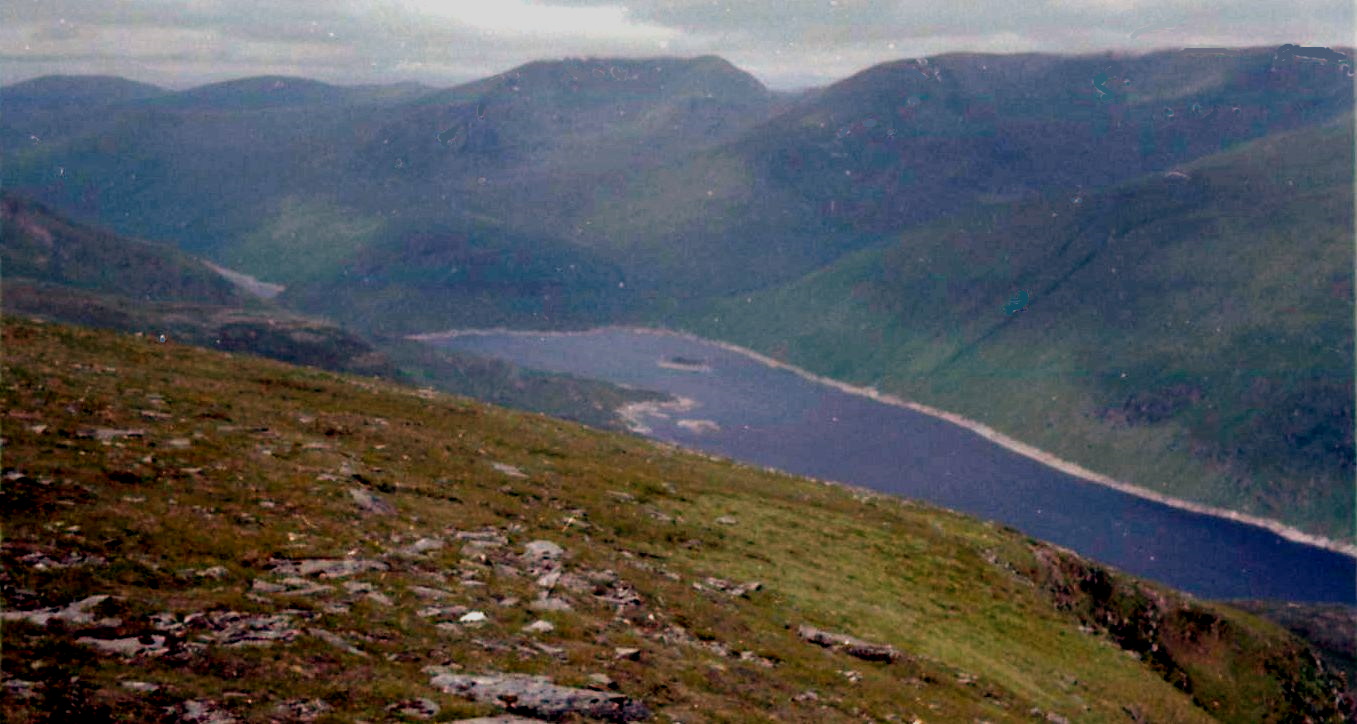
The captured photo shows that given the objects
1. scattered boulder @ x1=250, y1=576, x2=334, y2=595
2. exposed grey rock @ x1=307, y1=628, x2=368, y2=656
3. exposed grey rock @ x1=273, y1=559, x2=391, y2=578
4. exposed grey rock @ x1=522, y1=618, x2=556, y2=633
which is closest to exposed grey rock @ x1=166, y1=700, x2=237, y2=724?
exposed grey rock @ x1=307, y1=628, x2=368, y2=656

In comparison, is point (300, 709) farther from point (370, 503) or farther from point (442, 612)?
point (370, 503)

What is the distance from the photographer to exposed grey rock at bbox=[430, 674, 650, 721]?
23.6 meters

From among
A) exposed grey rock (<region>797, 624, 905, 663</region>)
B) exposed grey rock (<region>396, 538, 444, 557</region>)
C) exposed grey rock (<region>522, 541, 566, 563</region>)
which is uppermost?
exposed grey rock (<region>396, 538, 444, 557</region>)

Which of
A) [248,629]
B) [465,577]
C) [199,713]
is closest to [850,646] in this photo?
[465,577]

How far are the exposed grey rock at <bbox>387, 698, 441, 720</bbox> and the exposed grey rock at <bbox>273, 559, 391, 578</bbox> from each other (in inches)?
322

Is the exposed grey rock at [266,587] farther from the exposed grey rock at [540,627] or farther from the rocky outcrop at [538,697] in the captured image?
the exposed grey rock at [540,627]

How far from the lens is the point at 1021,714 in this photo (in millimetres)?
42656

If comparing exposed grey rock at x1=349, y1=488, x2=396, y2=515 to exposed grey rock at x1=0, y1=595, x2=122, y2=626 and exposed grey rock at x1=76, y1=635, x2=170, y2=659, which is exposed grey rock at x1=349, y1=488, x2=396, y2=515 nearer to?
exposed grey rock at x1=0, y1=595, x2=122, y2=626

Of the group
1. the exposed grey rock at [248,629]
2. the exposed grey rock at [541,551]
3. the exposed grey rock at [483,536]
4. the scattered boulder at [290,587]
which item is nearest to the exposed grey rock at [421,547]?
the exposed grey rock at [483,536]

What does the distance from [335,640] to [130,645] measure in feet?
14.7

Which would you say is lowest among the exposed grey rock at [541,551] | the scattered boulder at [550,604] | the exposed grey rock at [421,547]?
the exposed grey rock at [541,551]

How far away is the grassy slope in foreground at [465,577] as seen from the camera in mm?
23531

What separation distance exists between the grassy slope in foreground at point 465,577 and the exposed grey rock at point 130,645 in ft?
0.44

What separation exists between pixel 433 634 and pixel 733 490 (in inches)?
1878
